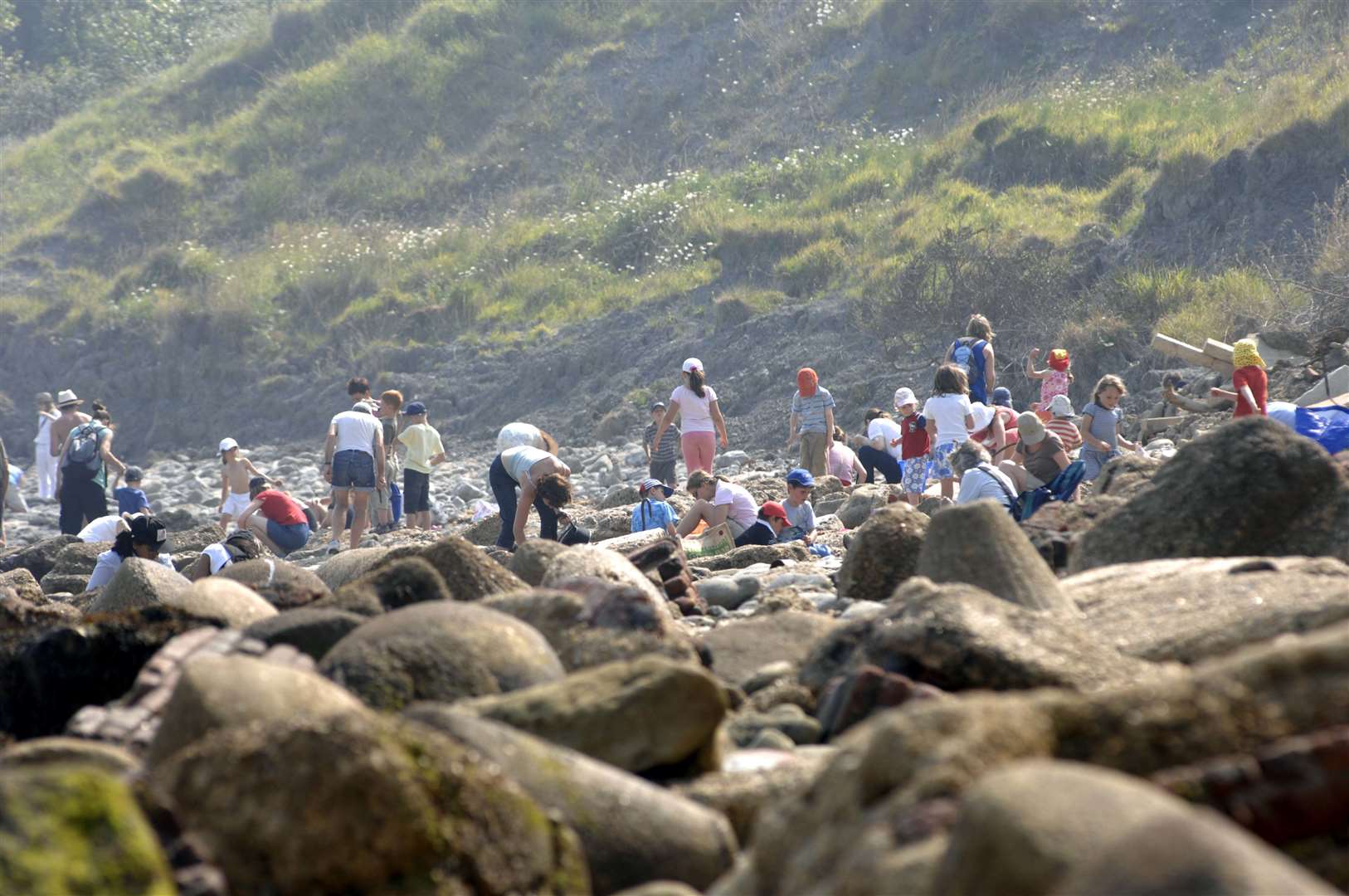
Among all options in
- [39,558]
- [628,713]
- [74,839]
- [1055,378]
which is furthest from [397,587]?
[39,558]

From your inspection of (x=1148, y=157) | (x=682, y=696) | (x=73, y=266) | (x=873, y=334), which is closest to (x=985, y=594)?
(x=682, y=696)

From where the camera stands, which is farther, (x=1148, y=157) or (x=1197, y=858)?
(x=1148, y=157)

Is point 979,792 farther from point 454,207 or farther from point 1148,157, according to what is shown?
point 454,207

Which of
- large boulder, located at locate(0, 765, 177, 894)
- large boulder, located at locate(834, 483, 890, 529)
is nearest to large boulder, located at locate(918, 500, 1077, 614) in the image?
large boulder, located at locate(0, 765, 177, 894)

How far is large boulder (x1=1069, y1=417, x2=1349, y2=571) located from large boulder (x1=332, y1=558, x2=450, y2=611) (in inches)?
105

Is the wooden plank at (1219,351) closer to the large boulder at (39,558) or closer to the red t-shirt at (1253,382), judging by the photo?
the red t-shirt at (1253,382)

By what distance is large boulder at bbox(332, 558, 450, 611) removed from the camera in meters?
6.00

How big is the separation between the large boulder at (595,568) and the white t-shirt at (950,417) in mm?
5031

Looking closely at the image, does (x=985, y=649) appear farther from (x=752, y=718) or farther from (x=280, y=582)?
(x=280, y=582)

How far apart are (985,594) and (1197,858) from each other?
2.85 meters

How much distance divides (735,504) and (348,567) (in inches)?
123

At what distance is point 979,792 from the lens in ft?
8.90

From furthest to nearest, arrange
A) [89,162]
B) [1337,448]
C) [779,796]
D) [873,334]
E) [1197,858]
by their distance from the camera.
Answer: [89,162] < [873,334] < [1337,448] < [779,796] < [1197,858]

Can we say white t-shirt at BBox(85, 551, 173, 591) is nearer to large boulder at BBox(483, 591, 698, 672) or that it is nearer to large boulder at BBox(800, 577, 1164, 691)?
large boulder at BBox(483, 591, 698, 672)
